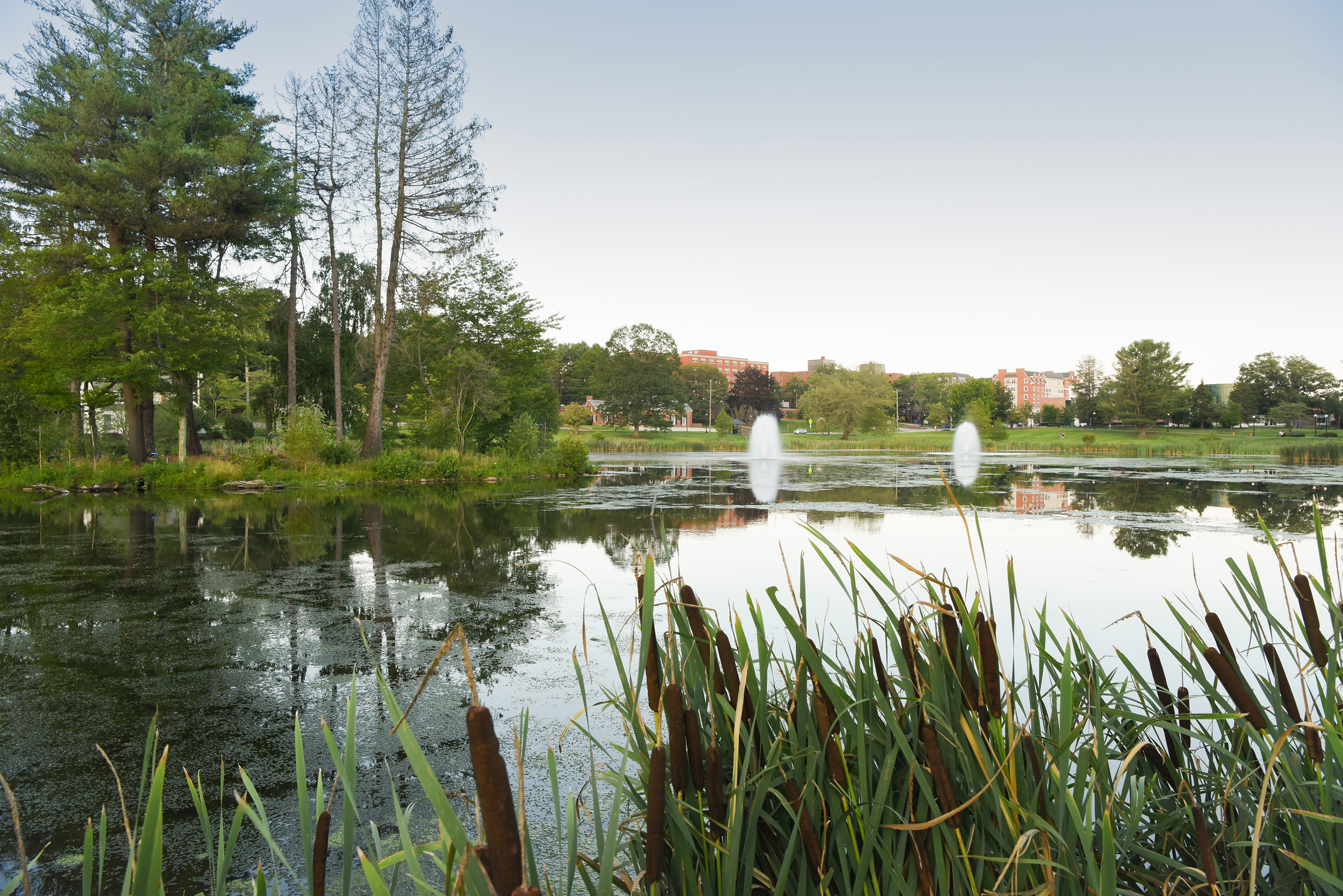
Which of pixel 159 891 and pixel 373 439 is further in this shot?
pixel 373 439

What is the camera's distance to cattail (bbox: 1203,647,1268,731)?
4.49 feet

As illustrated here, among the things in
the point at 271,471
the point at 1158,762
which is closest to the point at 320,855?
the point at 1158,762

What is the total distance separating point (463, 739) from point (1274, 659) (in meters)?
3.54

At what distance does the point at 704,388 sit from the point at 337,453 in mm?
83350

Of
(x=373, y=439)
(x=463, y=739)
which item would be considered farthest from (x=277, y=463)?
(x=463, y=739)

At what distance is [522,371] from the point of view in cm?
2878

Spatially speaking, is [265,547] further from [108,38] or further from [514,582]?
[108,38]

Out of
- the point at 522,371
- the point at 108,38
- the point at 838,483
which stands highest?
the point at 108,38

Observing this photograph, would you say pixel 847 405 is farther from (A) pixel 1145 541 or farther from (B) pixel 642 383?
(A) pixel 1145 541

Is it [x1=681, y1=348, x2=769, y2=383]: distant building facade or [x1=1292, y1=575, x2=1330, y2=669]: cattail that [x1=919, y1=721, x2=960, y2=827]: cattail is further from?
[x1=681, y1=348, x2=769, y2=383]: distant building facade

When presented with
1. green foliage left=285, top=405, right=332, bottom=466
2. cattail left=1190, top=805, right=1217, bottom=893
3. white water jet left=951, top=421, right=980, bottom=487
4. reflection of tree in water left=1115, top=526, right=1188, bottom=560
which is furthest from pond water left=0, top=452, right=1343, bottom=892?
white water jet left=951, top=421, right=980, bottom=487

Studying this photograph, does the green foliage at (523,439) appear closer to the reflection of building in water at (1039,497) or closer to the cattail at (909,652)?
the reflection of building in water at (1039,497)

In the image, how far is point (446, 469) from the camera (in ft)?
71.2

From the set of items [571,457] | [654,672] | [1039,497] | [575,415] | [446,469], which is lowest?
[1039,497]
